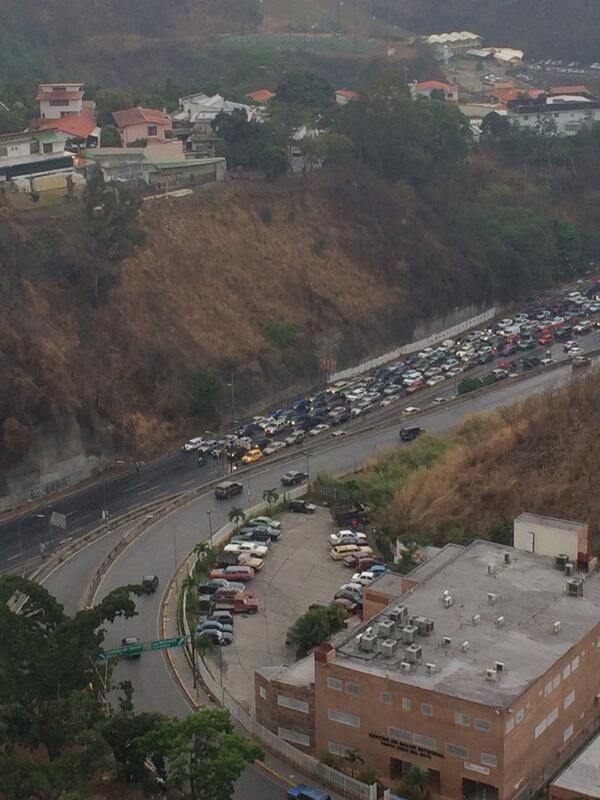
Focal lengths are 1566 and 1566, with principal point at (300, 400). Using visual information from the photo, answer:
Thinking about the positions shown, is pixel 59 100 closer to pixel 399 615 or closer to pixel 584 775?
→ pixel 399 615

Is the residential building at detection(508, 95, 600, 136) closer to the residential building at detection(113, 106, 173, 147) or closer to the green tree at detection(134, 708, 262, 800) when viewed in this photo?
the residential building at detection(113, 106, 173, 147)

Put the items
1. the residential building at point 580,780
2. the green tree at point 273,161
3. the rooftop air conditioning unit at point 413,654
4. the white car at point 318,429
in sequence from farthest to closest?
the green tree at point 273,161 < the white car at point 318,429 < the rooftop air conditioning unit at point 413,654 < the residential building at point 580,780

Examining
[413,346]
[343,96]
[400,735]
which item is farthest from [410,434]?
[343,96]

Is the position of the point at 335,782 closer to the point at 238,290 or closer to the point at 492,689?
the point at 492,689

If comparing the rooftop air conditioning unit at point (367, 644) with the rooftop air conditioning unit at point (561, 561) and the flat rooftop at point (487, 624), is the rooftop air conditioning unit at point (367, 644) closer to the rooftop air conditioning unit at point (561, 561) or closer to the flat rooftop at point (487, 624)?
the flat rooftop at point (487, 624)

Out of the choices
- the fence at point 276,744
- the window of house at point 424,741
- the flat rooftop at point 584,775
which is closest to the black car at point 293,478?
the fence at point 276,744

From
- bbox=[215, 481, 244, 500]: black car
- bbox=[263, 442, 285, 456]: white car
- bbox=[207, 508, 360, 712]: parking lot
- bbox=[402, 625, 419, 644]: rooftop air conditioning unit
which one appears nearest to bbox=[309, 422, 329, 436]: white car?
bbox=[263, 442, 285, 456]: white car
